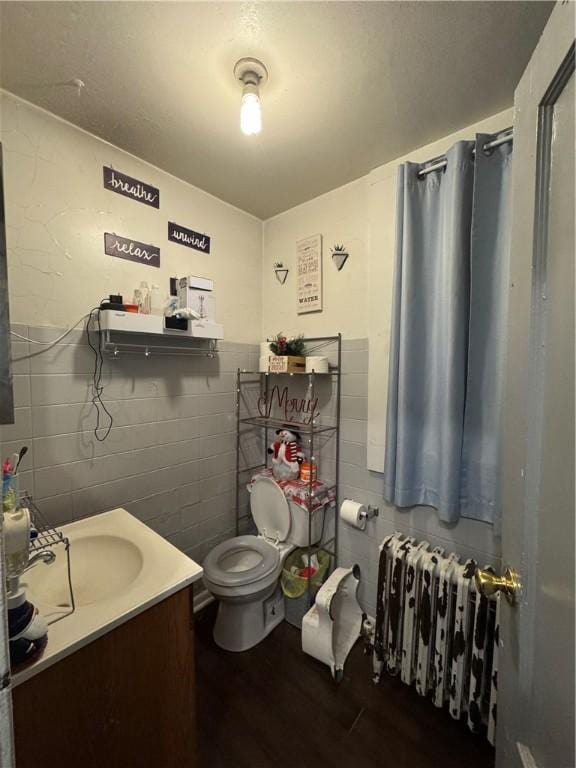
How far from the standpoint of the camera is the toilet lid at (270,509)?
5.53 feet

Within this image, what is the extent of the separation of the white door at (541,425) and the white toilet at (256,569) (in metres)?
1.02

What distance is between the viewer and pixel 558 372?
46 centimetres

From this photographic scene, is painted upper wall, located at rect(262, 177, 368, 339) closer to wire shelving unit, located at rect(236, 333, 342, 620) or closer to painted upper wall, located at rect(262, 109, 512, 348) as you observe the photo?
painted upper wall, located at rect(262, 109, 512, 348)

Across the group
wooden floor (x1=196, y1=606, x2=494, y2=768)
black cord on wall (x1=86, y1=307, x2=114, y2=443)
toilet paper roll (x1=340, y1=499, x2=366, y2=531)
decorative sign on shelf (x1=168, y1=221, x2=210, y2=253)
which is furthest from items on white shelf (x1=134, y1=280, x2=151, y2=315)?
wooden floor (x1=196, y1=606, x2=494, y2=768)

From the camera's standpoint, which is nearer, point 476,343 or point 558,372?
point 558,372

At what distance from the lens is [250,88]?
1003 millimetres

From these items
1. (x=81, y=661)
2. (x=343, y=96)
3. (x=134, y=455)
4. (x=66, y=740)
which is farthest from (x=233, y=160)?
(x=66, y=740)

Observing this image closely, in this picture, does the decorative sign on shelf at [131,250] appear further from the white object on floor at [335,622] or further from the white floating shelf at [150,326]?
the white object on floor at [335,622]

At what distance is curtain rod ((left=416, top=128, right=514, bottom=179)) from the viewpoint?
1090 millimetres

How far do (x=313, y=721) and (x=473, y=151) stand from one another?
7.53ft

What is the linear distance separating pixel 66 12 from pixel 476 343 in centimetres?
165

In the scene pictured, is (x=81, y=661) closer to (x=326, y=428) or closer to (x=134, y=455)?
(x=134, y=455)

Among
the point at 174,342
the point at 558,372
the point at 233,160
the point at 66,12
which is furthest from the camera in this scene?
the point at 174,342

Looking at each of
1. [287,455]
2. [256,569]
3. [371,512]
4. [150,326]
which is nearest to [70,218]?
[150,326]
